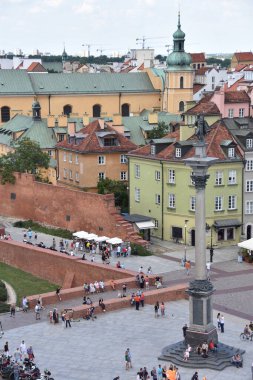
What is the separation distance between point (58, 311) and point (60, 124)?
137 ft

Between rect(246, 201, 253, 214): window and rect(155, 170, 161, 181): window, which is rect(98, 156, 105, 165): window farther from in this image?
rect(246, 201, 253, 214): window

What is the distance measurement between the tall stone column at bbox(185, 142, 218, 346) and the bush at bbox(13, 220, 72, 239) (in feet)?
89.9

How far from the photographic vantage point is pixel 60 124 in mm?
81000

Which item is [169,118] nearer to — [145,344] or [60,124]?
[60,124]

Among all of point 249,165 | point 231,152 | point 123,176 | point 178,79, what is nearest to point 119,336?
point 231,152

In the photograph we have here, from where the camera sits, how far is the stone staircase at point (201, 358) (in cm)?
3334

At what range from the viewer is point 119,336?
37594 mm

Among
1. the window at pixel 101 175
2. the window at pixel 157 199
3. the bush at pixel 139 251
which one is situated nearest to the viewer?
the bush at pixel 139 251

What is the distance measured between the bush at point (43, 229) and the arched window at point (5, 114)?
3142 cm

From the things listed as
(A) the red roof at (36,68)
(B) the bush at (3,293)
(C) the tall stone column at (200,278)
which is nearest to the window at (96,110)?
(A) the red roof at (36,68)

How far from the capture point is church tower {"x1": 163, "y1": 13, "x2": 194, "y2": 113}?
332 feet

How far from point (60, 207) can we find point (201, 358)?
31811 mm

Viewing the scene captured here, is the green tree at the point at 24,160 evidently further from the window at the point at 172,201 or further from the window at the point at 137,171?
the window at the point at 172,201

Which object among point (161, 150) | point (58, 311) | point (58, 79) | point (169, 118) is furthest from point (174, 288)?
point (58, 79)
